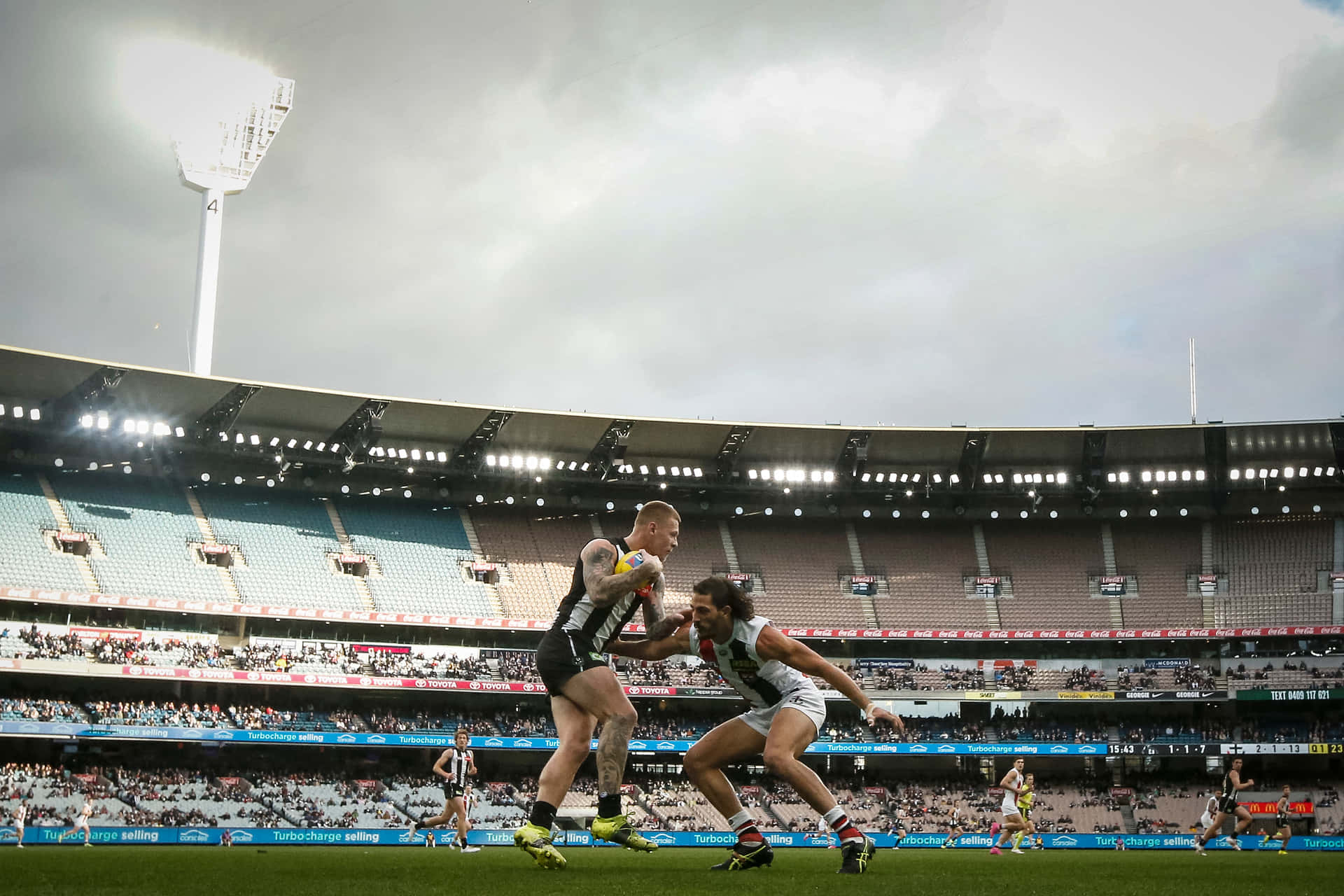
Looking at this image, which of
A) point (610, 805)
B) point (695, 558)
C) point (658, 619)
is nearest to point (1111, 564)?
point (695, 558)

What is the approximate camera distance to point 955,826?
143 feet

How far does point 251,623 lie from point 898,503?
94.6ft

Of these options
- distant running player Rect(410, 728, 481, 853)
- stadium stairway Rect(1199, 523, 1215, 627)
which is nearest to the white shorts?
distant running player Rect(410, 728, 481, 853)

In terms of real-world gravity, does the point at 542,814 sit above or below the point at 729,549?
below

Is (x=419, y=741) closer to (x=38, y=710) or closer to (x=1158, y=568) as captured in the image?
(x=38, y=710)

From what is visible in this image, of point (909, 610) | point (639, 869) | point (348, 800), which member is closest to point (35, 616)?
point (348, 800)

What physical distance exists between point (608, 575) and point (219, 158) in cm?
5571

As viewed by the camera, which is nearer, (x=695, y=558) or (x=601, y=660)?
(x=601, y=660)

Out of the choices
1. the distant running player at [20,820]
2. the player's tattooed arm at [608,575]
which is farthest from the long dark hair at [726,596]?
the distant running player at [20,820]

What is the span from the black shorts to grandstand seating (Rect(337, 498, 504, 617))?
38.3 metres

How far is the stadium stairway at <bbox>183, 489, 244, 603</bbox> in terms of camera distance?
44.1m

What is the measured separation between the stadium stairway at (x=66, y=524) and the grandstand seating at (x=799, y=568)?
2542 cm

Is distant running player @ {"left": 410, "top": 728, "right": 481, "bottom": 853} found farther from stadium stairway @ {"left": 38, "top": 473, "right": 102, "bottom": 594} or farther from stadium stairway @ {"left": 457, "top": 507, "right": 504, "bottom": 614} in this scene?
stadium stairway @ {"left": 457, "top": 507, "right": 504, "bottom": 614}

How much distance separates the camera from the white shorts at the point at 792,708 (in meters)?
10.0
